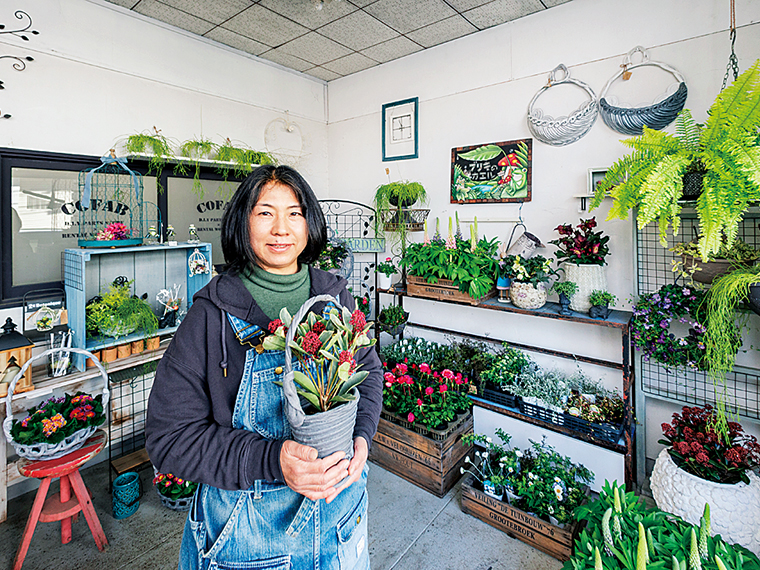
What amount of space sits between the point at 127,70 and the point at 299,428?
2969mm

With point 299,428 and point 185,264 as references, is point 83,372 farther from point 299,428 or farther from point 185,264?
point 299,428

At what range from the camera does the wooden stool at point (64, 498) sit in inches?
73.1

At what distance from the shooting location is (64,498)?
79.0 inches

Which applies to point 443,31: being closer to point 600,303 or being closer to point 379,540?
point 600,303

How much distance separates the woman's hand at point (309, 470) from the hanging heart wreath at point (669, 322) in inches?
74.0

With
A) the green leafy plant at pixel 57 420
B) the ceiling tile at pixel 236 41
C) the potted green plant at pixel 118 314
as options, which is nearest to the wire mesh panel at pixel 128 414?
the potted green plant at pixel 118 314

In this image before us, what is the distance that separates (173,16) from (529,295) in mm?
3051

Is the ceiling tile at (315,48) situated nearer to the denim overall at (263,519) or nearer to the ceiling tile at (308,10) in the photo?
the ceiling tile at (308,10)

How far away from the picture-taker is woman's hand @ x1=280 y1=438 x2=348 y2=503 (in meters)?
0.87

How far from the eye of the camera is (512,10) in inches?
107

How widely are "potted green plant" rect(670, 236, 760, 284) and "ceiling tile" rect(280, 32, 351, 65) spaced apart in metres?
2.85

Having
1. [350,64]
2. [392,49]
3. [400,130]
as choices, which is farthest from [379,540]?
[350,64]

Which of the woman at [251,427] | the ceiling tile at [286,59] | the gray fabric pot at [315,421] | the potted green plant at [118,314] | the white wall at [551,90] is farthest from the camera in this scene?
the ceiling tile at [286,59]

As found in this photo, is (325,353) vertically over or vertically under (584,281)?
under
